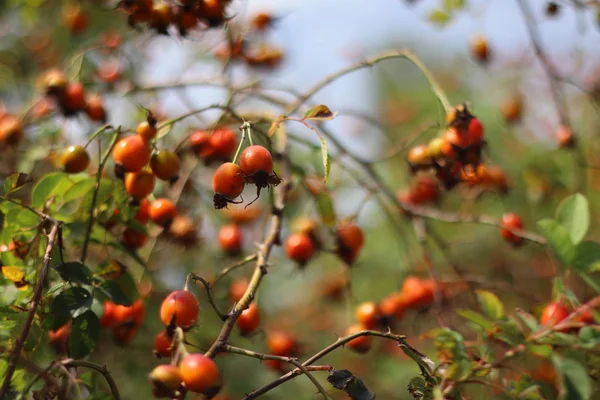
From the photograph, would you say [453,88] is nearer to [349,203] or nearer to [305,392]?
[349,203]

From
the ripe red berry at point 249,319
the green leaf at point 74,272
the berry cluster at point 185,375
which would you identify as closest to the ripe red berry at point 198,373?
the berry cluster at point 185,375

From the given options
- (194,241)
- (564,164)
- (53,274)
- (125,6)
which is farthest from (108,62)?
(564,164)

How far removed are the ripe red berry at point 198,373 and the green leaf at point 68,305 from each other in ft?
1.21

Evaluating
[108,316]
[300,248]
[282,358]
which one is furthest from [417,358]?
[300,248]

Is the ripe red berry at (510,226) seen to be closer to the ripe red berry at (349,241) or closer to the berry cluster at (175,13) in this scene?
the ripe red berry at (349,241)

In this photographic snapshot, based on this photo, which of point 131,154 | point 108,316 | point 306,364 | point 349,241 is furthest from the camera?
point 349,241

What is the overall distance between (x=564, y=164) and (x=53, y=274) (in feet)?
10.1

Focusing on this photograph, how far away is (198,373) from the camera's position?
979 millimetres

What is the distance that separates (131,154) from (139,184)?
0.29 ft

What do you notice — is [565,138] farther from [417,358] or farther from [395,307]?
[417,358]

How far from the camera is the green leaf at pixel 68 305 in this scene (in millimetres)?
1247

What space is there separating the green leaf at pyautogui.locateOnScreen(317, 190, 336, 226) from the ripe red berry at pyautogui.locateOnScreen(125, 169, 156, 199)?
1.95 ft

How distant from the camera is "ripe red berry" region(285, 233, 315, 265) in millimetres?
2100

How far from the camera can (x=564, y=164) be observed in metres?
3.64
